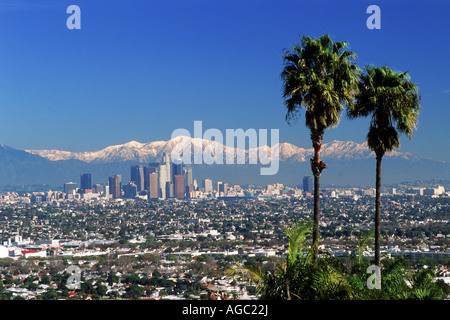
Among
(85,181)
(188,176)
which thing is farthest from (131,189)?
(188,176)

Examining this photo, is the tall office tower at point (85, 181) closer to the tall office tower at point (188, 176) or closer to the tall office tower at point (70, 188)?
the tall office tower at point (70, 188)

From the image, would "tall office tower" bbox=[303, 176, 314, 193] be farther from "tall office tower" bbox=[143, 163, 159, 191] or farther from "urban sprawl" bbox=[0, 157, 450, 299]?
"tall office tower" bbox=[143, 163, 159, 191]

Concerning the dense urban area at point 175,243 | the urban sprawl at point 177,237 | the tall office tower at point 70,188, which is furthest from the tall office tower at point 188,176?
the tall office tower at point 70,188

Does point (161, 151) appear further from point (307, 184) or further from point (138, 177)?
point (307, 184)

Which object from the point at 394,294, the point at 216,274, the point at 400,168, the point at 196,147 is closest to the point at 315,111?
the point at 394,294

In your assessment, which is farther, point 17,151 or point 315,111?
point 17,151
